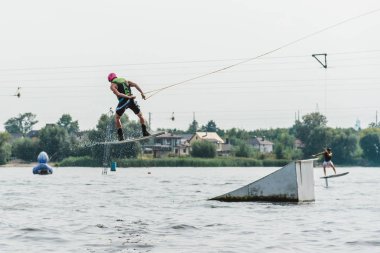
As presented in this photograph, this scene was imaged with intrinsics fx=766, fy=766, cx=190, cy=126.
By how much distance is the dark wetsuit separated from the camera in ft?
86.4

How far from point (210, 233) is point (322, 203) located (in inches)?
631

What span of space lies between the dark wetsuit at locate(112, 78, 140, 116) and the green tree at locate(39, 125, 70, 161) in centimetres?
16022

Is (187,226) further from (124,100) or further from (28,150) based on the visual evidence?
(28,150)

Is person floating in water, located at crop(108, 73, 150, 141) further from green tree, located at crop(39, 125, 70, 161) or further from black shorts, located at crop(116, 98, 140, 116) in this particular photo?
green tree, located at crop(39, 125, 70, 161)

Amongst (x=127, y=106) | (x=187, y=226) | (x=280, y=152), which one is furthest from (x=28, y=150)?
(x=127, y=106)

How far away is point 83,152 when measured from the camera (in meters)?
170

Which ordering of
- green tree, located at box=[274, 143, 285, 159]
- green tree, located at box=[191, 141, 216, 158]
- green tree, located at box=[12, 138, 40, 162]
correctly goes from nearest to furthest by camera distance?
green tree, located at box=[191, 141, 216, 158] → green tree, located at box=[274, 143, 285, 159] → green tree, located at box=[12, 138, 40, 162]

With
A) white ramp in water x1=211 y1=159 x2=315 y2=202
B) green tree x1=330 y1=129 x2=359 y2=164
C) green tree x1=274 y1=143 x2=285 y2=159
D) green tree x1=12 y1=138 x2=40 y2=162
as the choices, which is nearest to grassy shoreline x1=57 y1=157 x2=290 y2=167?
green tree x1=274 y1=143 x2=285 y2=159

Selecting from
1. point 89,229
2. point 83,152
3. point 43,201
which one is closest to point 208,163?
point 83,152

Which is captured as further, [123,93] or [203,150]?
[203,150]

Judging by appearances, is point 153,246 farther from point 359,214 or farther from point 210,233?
point 359,214

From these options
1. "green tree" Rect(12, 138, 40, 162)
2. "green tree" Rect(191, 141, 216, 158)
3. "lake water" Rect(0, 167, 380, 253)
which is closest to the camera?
"lake water" Rect(0, 167, 380, 253)

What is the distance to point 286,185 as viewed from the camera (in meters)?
37.5

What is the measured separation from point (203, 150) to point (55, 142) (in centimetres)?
3801
